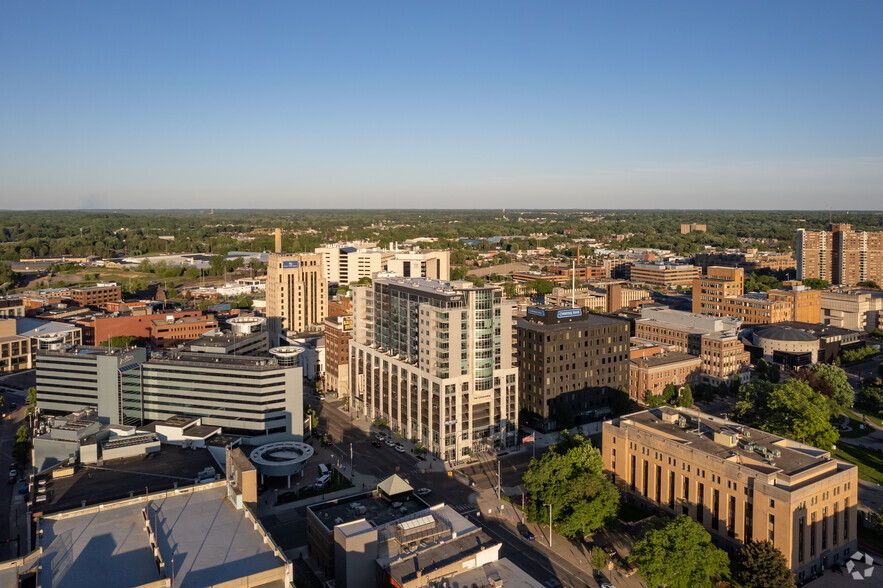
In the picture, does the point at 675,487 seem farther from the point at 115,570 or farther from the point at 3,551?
the point at 3,551

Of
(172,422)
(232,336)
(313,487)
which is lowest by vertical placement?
(313,487)

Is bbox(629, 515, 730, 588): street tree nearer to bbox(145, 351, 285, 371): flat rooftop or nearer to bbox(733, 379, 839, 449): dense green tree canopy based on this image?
bbox(733, 379, 839, 449): dense green tree canopy

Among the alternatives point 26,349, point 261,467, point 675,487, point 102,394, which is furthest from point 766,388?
point 26,349

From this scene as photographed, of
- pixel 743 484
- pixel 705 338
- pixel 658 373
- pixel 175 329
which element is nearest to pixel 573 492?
pixel 743 484

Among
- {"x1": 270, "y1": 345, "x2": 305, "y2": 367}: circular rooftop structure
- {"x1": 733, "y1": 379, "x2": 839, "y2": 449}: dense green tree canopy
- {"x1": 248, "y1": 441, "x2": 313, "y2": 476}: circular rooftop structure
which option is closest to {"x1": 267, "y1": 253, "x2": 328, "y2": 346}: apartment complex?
{"x1": 270, "y1": 345, "x2": 305, "y2": 367}: circular rooftop structure

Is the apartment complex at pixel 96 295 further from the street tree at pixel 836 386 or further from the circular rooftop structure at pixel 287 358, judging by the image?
the street tree at pixel 836 386
